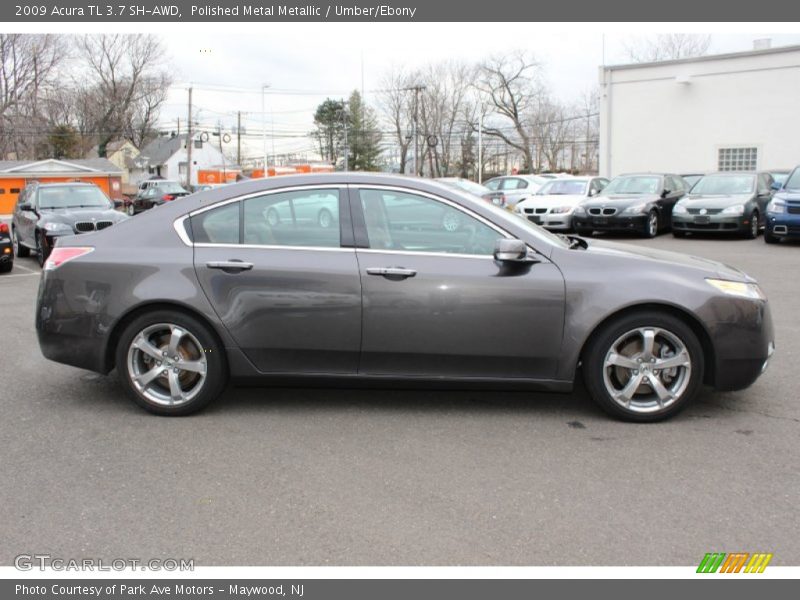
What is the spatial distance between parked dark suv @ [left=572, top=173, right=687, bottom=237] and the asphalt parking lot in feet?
38.7

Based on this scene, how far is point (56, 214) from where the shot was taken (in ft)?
46.3

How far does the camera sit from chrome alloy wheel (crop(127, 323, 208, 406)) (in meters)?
4.75

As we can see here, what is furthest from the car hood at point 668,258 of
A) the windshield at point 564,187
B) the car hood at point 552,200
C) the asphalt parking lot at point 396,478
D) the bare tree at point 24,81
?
the bare tree at point 24,81

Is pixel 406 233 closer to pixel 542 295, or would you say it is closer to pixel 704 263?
pixel 542 295

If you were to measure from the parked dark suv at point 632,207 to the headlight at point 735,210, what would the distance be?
156cm

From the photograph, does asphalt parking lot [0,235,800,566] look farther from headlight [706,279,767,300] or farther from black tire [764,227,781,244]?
black tire [764,227,781,244]

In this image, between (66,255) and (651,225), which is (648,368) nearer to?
(66,255)

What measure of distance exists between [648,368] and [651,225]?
13302 millimetres

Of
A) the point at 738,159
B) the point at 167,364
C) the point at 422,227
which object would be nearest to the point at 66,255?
the point at 167,364

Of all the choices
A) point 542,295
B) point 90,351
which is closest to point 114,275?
point 90,351

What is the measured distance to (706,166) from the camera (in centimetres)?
2886

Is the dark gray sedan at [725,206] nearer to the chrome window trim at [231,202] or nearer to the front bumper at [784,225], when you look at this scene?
the front bumper at [784,225]

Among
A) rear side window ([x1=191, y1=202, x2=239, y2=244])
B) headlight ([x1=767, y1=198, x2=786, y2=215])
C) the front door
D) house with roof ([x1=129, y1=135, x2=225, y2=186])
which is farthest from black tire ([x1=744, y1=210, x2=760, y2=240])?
house with roof ([x1=129, y1=135, x2=225, y2=186])

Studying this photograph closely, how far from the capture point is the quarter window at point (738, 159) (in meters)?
28.1
